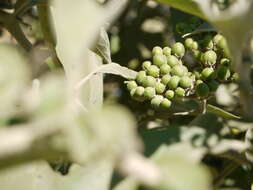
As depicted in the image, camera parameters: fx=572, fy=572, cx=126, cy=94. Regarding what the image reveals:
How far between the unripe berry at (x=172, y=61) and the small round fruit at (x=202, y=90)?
84 mm

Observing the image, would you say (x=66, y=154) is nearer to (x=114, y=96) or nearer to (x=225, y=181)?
(x=225, y=181)

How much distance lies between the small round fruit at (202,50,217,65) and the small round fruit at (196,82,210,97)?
0.05m

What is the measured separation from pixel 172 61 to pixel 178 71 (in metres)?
0.03

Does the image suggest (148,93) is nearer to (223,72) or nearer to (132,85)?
(132,85)

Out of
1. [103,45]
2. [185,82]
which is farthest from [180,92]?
[103,45]

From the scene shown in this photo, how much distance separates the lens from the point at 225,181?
1162 millimetres

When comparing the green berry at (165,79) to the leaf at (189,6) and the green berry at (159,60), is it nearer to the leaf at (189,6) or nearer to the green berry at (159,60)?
the green berry at (159,60)

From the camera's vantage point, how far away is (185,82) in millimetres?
1083

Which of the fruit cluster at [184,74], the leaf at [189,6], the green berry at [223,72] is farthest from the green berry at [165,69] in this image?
the leaf at [189,6]

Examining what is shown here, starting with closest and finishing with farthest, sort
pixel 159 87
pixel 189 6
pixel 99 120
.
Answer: pixel 99 120, pixel 189 6, pixel 159 87

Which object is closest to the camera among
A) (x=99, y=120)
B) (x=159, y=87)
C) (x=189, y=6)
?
(x=99, y=120)

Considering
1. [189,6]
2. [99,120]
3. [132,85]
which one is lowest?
[132,85]

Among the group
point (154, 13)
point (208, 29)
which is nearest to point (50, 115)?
point (208, 29)

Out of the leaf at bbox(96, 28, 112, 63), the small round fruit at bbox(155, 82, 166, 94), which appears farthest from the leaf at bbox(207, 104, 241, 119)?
the leaf at bbox(96, 28, 112, 63)
